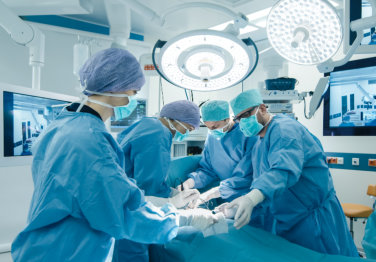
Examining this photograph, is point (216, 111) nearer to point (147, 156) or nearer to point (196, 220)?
point (147, 156)

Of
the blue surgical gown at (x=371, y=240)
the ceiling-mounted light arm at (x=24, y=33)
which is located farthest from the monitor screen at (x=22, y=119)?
the blue surgical gown at (x=371, y=240)

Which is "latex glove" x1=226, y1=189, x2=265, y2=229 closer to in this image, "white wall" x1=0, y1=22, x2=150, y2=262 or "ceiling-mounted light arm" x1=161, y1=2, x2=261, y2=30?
"ceiling-mounted light arm" x1=161, y1=2, x2=261, y2=30

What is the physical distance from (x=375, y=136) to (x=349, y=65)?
830 mm

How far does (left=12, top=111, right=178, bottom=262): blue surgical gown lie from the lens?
0.74 meters

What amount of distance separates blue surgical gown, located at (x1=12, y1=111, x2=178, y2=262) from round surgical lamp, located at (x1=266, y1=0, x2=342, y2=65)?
61 cm

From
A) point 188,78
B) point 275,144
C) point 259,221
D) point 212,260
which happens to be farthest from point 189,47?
point 259,221

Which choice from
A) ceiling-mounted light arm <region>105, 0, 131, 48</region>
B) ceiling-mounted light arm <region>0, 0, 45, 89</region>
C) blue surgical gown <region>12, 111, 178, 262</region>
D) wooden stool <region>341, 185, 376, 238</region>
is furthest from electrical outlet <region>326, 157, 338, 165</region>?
ceiling-mounted light arm <region>0, 0, 45, 89</region>

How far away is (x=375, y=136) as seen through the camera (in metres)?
2.79

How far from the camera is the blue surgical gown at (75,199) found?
0.74 m

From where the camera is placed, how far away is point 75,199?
0.74 metres

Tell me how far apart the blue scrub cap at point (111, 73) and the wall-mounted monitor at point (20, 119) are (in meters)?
0.43

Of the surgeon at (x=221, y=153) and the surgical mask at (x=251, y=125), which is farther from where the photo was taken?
the surgeon at (x=221, y=153)

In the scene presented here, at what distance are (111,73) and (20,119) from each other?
0.81 metres

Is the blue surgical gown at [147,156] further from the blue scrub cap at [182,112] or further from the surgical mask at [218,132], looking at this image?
the surgical mask at [218,132]
